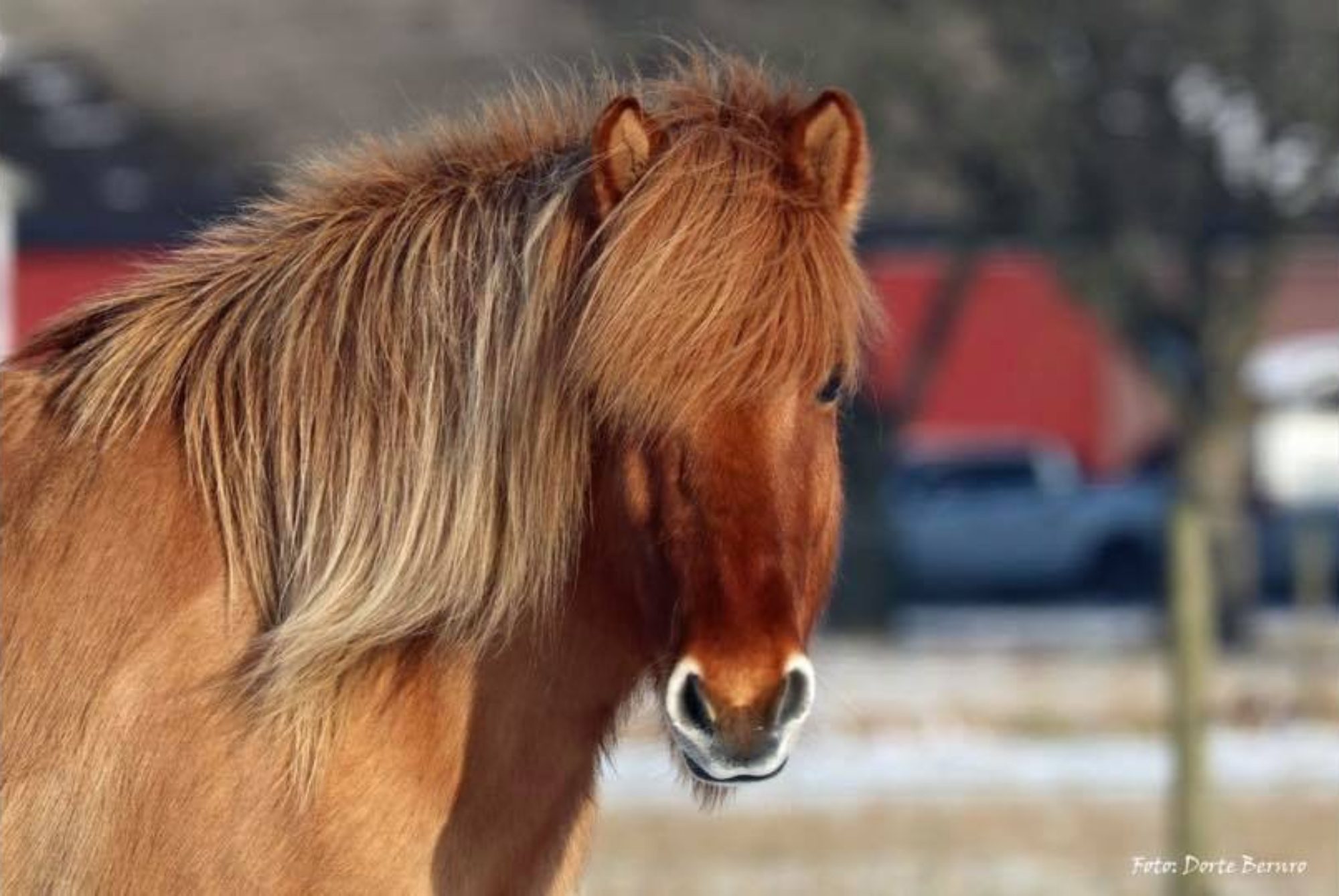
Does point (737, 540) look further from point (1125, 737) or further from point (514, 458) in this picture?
point (1125, 737)

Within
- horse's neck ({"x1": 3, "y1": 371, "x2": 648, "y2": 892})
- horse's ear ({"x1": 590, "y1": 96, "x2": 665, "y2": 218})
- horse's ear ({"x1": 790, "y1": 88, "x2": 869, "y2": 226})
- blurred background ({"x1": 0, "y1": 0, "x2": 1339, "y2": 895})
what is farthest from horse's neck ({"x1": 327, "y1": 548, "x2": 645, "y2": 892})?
blurred background ({"x1": 0, "y1": 0, "x2": 1339, "y2": 895})

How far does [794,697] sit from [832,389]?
1.78ft

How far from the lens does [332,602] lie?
299cm

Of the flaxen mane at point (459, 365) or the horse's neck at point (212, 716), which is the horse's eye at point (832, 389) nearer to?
the flaxen mane at point (459, 365)

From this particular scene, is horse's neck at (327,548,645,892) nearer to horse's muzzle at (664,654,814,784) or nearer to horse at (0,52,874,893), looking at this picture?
horse at (0,52,874,893)

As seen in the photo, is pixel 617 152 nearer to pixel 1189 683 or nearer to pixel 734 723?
pixel 734 723

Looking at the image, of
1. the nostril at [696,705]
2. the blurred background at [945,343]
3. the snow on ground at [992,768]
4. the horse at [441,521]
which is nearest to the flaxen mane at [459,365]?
the horse at [441,521]

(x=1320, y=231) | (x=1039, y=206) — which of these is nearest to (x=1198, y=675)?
(x=1039, y=206)

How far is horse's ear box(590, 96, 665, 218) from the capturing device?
312cm

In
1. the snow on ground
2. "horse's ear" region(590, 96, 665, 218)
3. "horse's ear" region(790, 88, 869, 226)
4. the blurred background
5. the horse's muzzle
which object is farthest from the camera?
the snow on ground

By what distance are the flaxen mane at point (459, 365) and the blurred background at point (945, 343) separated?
4.56 meters

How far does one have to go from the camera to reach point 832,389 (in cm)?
314

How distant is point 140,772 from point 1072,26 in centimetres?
1826

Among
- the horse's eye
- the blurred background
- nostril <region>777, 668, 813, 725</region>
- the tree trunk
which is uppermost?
the horse's eye
